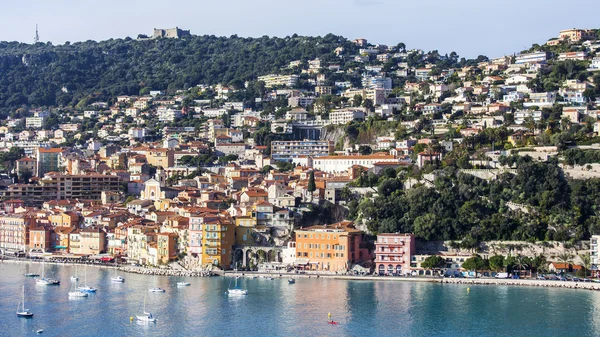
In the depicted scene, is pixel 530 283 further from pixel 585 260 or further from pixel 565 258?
pixel 585 260

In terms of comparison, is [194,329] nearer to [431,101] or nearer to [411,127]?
[411,127]

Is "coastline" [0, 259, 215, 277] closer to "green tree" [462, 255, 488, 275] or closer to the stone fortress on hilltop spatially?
"green tree" [462, 255, 488, 275]

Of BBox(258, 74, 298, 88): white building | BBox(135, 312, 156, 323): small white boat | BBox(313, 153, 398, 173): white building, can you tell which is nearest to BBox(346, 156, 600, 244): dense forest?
BBox(313, 153, 398, 173): white building

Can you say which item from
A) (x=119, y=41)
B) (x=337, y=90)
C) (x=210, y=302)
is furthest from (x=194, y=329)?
(x=119, y=41)

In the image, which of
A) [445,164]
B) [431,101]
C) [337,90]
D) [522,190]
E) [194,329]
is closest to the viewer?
[194,329]

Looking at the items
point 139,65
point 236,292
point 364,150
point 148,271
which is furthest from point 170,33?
point 236,292
